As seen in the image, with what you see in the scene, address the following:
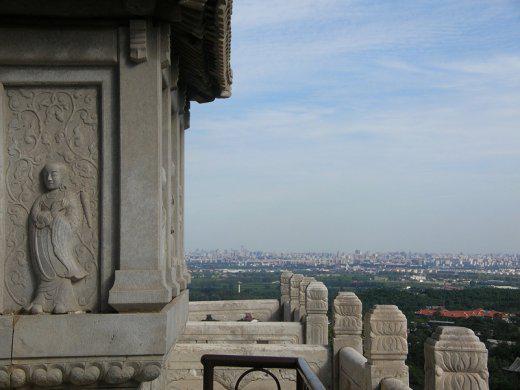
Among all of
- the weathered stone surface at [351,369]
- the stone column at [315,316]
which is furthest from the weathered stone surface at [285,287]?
the weathered stone surface at [351,369]

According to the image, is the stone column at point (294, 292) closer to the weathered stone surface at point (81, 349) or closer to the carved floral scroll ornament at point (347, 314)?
the carved floral scroll ornament at point (347, 314)

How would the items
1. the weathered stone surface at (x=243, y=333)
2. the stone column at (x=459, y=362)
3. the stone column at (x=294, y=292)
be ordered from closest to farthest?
1. the stone column at (x=459, y=362)
2. the weathered stone surface at (x=243, y=333)
3. the stone column at (x=294, y=292)

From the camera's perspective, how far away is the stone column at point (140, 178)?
17.5ft

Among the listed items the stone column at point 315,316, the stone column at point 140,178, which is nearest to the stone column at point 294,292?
the stone column at point 315,316

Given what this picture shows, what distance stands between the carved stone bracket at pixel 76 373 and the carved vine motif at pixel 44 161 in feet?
1.47

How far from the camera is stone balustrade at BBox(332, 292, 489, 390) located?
616cm

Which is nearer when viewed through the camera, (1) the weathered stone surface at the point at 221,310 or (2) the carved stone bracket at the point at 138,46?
(2) the carved stone bracket at the point at 138,46

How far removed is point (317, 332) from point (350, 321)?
81.6 inches

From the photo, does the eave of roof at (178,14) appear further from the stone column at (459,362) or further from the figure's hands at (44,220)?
the stone column at (459,362)

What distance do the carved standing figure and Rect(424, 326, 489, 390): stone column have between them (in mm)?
3107

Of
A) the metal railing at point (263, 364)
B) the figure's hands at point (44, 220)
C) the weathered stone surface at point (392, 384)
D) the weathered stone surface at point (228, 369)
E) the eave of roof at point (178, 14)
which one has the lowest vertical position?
the weathered stone surface at point (228, 369)

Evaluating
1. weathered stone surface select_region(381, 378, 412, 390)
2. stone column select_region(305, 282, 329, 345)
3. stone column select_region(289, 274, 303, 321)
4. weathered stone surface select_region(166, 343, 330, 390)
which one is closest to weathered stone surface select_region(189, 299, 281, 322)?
stone column select_region(289, 274, 303, 321)

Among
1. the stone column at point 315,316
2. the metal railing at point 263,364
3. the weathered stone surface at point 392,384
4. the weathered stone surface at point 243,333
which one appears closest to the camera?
the metal railing at point 263,364

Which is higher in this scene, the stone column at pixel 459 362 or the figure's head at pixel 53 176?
the figure's head at pixel 53 176
